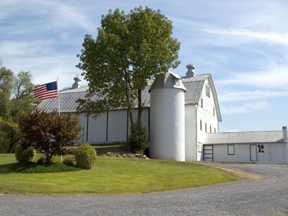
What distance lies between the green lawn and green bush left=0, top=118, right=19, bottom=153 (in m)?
15.4

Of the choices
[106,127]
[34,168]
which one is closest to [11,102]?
[106,127]

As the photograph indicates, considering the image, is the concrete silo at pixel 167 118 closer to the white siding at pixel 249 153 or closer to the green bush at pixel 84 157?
the white siding at pixel 249 153

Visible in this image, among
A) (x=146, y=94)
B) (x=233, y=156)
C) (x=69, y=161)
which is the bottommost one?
(x=233, y=156)

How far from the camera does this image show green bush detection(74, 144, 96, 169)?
1139 inches

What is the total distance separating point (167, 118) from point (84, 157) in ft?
61.7

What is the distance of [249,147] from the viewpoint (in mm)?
54375

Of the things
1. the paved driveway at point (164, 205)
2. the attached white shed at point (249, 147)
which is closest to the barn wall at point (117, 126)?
the attached white shed at point (249, 147)

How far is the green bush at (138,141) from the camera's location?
45.5 meters

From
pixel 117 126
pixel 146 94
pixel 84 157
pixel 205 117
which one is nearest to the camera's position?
pixel 84 157

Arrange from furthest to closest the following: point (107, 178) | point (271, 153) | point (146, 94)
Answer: point (146, 94), point (271, 153), point (107, 178)

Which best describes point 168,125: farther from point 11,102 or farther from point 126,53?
point 11,102

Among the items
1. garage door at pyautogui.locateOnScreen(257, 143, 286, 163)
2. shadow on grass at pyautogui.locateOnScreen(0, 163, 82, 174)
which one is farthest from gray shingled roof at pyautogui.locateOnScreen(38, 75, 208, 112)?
shadow on grass at pyautogui.locateOnScreen(0, 163, 82, 174)

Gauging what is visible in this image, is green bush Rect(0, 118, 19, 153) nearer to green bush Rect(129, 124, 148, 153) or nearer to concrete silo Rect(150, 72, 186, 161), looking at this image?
green bush Rect(129, 124, 148, 153)

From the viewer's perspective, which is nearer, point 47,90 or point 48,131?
point 48,131
